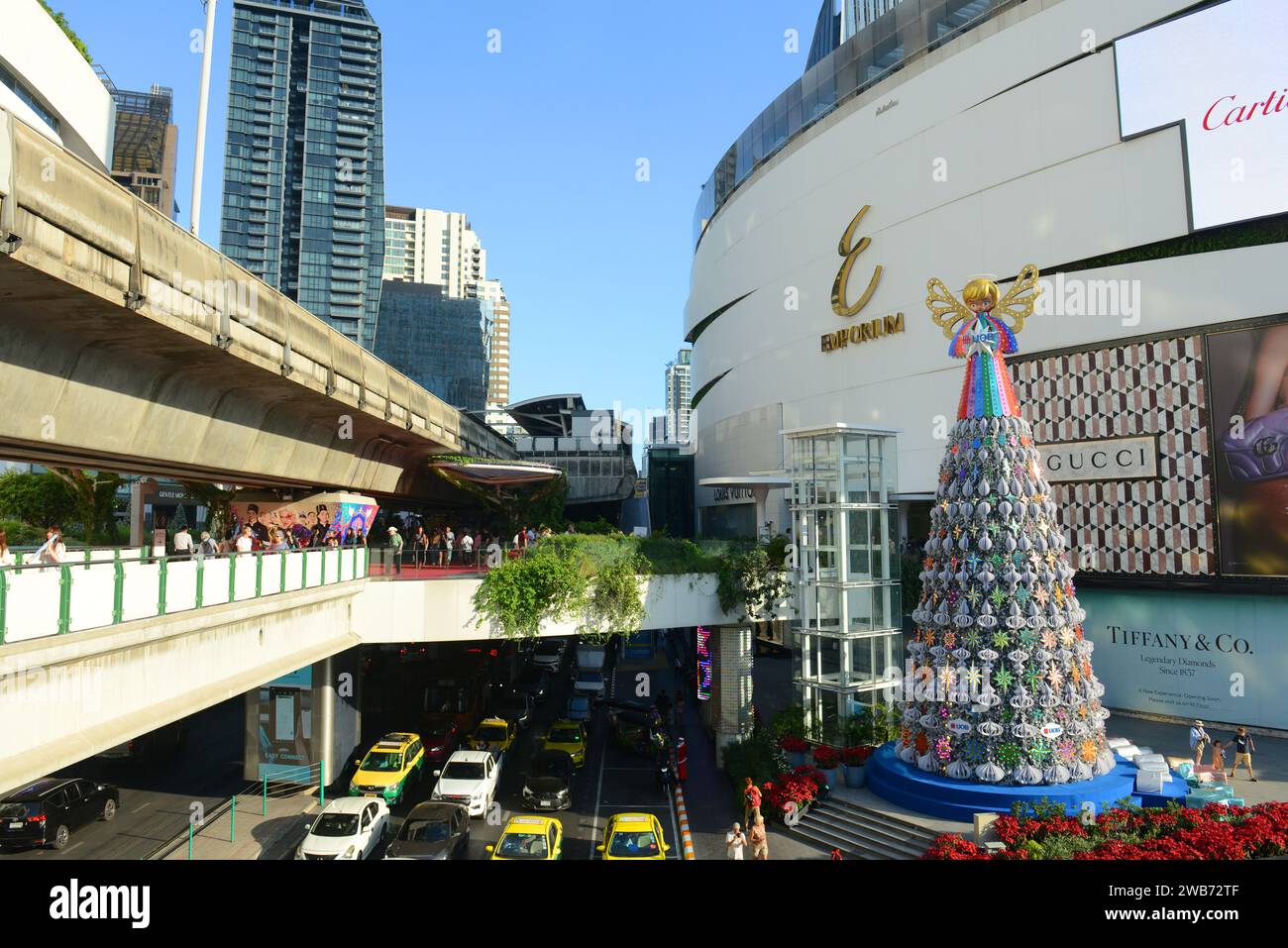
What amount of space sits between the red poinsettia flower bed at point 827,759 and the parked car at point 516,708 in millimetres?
11029

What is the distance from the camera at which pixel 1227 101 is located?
2375 cm

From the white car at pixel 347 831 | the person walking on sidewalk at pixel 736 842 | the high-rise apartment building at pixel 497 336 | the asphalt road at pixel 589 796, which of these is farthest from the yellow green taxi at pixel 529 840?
the high-rise apartment building at pixel 497 336

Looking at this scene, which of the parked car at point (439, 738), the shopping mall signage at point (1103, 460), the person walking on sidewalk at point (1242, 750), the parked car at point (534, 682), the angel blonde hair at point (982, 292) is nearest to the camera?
the angel blonde hair at point (982, 292)

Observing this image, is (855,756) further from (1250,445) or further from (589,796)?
(1250,445)

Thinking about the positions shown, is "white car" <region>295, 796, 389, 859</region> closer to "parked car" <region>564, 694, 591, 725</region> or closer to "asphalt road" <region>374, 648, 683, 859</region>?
"asphalt road" <region>374, 648, 683, 859</region>

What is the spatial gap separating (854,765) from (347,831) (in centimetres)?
1116

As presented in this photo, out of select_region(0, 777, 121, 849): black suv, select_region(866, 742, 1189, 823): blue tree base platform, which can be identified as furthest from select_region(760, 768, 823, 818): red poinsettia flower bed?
select_region(0, 777, 121, 849): black suv

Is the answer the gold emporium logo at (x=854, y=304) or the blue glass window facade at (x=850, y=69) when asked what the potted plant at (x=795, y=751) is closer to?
the gold emporium logo at (x=854, y=304)

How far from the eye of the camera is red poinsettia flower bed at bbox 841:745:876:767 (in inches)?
732

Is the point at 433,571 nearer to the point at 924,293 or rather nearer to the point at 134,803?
the point at 134,803

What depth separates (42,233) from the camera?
29.0 feet

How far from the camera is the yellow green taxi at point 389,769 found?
1933cm

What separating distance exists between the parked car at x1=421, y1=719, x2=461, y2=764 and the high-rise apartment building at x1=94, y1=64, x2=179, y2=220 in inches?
3094
